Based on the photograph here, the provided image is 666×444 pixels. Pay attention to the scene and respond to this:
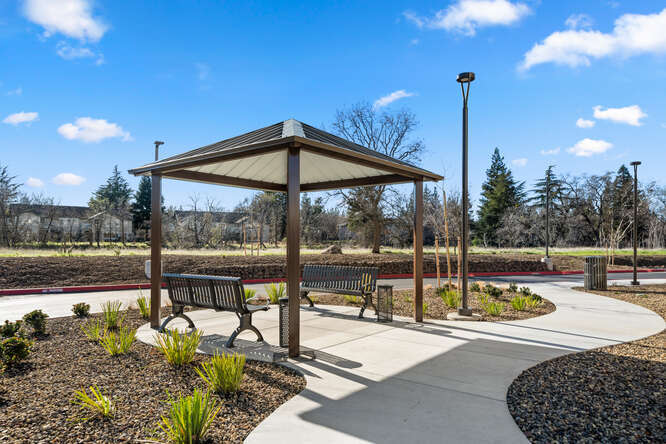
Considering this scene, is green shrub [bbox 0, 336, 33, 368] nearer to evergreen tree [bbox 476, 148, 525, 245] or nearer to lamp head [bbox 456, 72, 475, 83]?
lamp head [bbox 456, 72, 475, 83]

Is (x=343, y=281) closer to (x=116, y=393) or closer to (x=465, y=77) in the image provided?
(x=465, y=77)

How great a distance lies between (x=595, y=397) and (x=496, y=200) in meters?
56.1

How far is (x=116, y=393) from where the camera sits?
394cm

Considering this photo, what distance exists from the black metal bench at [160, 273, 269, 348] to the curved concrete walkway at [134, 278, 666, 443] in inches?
24.3

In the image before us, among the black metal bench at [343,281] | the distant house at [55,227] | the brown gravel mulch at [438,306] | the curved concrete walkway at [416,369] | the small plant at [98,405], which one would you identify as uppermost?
the distant house at [55,227]

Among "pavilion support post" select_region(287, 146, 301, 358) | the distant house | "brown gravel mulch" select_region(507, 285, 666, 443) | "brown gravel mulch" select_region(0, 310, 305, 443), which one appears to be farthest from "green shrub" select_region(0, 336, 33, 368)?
the distant house

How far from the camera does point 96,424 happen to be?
3.29m

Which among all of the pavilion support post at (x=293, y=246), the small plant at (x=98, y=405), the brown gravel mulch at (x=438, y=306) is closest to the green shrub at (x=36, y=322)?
the small plant at (x=98, y=405)

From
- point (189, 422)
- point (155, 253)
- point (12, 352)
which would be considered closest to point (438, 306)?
point (155, 253)

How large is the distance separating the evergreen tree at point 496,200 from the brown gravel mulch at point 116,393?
172ft

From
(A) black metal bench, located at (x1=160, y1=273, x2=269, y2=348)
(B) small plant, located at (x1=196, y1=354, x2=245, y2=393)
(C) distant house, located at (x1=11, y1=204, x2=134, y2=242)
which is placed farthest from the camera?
(C) distant house, located at (x1=11, y1=204, x2=134, y2=242)

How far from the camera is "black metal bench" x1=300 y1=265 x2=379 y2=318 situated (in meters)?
8.31

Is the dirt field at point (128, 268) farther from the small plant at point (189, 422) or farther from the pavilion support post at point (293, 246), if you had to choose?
the small plant at point (189, 422)

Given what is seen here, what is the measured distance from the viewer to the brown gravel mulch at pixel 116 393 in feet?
10.4
